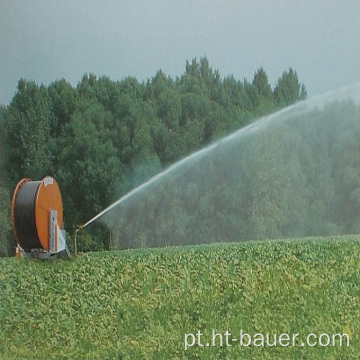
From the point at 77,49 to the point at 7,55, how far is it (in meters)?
0.34

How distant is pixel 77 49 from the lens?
3.84m

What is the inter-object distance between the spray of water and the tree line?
7cm

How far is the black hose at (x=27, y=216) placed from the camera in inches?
143

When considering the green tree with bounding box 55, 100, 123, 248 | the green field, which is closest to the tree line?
the green tree with bounding box 55, 100, 123, 248

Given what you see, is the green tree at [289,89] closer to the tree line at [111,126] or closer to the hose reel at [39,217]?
the tree line at [111,126]

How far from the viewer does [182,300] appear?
3.61 m

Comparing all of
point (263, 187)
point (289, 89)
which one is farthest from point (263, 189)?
point (289, 89)

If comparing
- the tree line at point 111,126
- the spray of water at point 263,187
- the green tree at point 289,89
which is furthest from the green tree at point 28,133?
the green tree at point 289,89

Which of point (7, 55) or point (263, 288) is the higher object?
point (7, 55)

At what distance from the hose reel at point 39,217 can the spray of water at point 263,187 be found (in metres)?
0.18

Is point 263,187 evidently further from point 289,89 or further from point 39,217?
point 39,217

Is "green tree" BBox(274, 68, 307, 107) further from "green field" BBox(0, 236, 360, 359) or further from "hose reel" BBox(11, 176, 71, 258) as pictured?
"hose reel" BBox(11, 176, 71, 258)

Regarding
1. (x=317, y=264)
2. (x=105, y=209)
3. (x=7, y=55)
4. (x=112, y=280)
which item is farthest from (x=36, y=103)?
(x=317, y=264)

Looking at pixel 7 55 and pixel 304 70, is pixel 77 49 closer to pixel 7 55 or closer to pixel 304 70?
pixel 7 55
